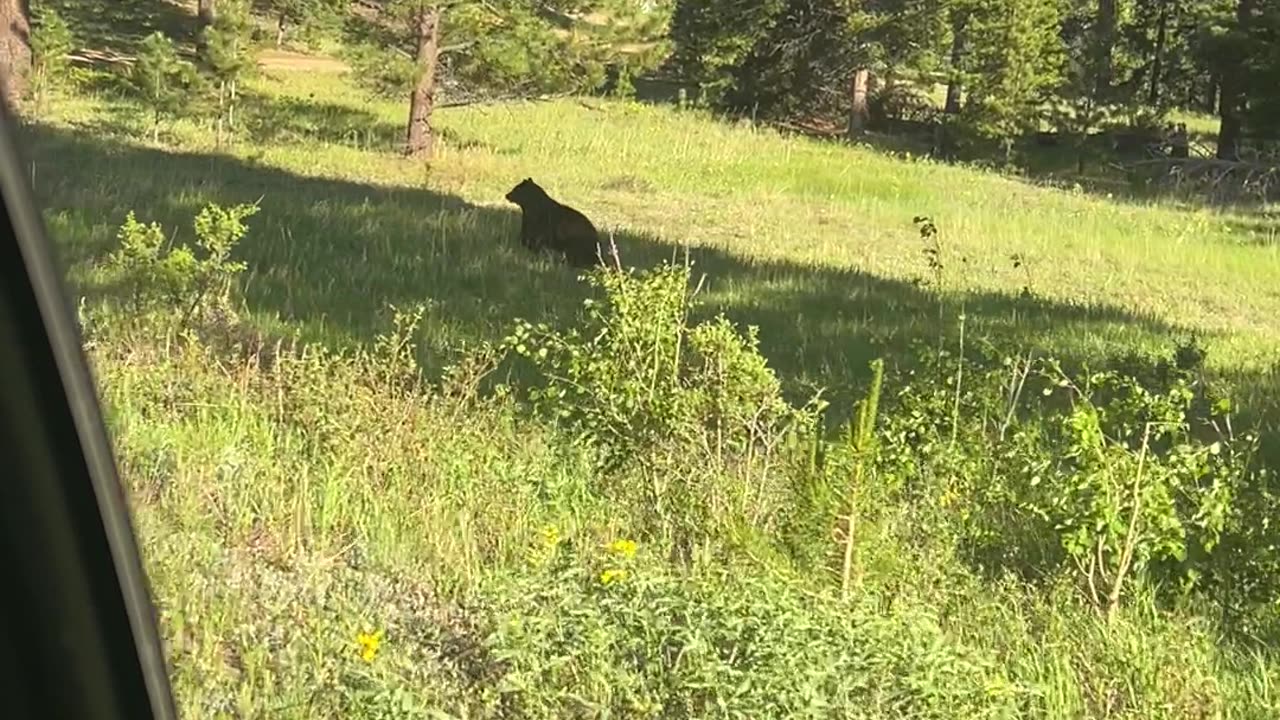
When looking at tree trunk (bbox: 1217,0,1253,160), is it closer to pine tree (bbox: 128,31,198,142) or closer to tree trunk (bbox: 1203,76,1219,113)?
tree trunk (bbox: 1203,76,1219,113)

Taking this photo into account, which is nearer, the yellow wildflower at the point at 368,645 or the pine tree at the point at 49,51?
the yellow wildflower at the point at 368,645

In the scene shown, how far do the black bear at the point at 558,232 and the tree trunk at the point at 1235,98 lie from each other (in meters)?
16.5

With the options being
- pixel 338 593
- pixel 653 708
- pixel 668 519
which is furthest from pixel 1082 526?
pixel 338 593

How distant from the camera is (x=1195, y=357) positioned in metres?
5.12

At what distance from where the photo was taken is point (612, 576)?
316cm

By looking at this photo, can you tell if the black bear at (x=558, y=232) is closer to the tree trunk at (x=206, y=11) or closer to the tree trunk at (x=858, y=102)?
the tree trunk at (x=206, y=11)

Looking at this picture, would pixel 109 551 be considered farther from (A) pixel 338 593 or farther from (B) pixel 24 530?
(A) pixel 338 593

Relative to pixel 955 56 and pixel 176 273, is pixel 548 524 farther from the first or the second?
pixel 955 56

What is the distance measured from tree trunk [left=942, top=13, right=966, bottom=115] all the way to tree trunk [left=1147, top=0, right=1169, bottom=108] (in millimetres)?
5703

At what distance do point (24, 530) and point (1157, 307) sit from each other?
10272 millimetres

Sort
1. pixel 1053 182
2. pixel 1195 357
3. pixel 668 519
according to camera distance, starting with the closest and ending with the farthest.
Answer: pixel 668 519 → pixel 1195 357 → pixel 1053 182

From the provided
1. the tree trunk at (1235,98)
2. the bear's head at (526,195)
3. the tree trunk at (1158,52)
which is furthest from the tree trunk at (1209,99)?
the bear's head at (526,195)

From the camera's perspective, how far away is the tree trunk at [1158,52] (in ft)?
106

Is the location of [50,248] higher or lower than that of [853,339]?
higher
